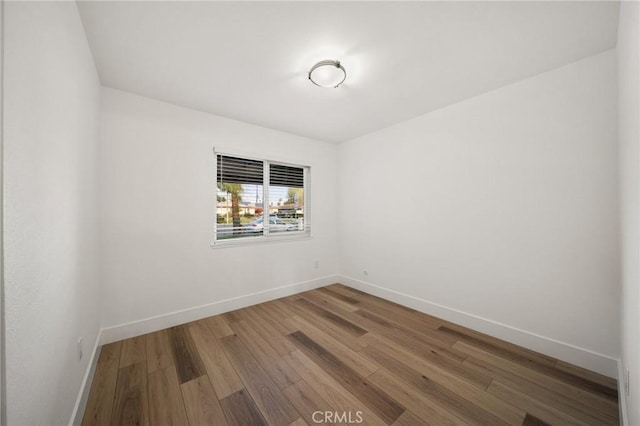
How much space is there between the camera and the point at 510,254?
2289 mm

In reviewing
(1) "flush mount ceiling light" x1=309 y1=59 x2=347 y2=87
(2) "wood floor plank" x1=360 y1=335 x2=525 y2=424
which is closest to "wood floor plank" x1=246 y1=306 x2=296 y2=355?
(2) "wood floor plank" x1=360 y1=335 x2=525 y2=424

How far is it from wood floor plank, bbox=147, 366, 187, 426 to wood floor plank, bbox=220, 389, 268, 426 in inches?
10.0

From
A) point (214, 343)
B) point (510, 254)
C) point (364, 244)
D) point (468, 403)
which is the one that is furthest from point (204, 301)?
point (510, 254)

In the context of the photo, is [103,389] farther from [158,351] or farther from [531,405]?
[531,405]

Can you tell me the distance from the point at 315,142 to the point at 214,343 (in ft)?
10.5

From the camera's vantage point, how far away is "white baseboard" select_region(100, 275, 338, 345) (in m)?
2.33

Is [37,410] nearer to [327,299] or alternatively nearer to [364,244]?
[327,299]

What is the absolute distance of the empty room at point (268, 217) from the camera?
3.72 feet

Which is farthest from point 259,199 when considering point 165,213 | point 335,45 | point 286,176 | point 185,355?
point 335,45

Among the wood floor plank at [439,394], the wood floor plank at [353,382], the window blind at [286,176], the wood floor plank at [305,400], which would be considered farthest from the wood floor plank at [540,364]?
the window blind at [286,176]

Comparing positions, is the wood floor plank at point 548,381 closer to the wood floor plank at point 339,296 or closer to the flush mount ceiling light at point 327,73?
the wood floor plank at point 339,296

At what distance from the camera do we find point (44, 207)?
1.05m

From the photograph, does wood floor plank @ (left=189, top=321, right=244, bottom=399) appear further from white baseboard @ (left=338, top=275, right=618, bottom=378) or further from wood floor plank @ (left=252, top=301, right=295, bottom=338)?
white baseboard @ (left=338, top=275, right=618, bottom=378)

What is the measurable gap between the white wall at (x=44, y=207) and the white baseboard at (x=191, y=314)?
0.73 metres
